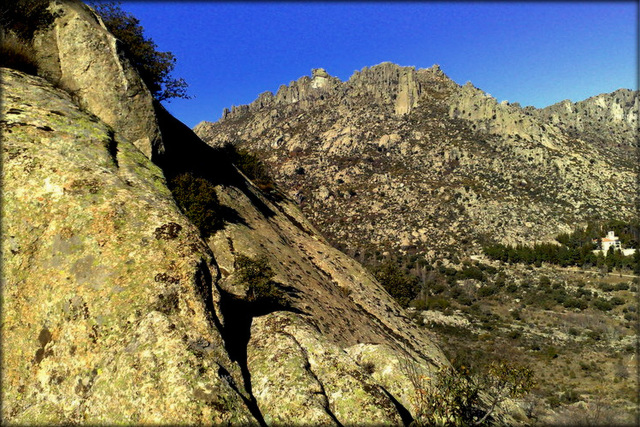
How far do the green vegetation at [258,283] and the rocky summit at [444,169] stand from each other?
7445 centimetres

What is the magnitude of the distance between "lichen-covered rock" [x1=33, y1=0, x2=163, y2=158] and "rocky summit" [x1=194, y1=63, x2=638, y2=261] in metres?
71.0

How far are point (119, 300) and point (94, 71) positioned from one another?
8.82 metres

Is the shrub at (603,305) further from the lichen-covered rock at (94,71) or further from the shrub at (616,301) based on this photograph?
the lichen-covered rock at (94,71)

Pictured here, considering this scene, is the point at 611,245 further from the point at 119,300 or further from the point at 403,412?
the point at 119,300

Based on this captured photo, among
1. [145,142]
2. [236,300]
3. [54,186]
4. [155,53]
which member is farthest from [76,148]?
[155,53]

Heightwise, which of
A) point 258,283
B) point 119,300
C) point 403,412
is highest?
point 119,300

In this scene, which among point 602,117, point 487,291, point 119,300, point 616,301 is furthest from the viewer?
point 602,117

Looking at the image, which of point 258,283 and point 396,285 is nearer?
point 258,283

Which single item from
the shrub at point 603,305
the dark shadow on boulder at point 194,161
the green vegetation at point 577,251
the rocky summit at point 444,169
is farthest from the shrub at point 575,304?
the dark shadow on boulder at point 194,161

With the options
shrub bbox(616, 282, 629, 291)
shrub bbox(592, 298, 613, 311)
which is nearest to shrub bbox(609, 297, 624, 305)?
shrub bbox(592, 298, 613, 311)

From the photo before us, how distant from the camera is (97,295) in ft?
20.3

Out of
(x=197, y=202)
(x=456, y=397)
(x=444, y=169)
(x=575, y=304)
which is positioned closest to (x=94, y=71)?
(x=197, y=202)

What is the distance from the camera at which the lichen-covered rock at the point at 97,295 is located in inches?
202

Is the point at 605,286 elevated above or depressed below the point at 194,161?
below
